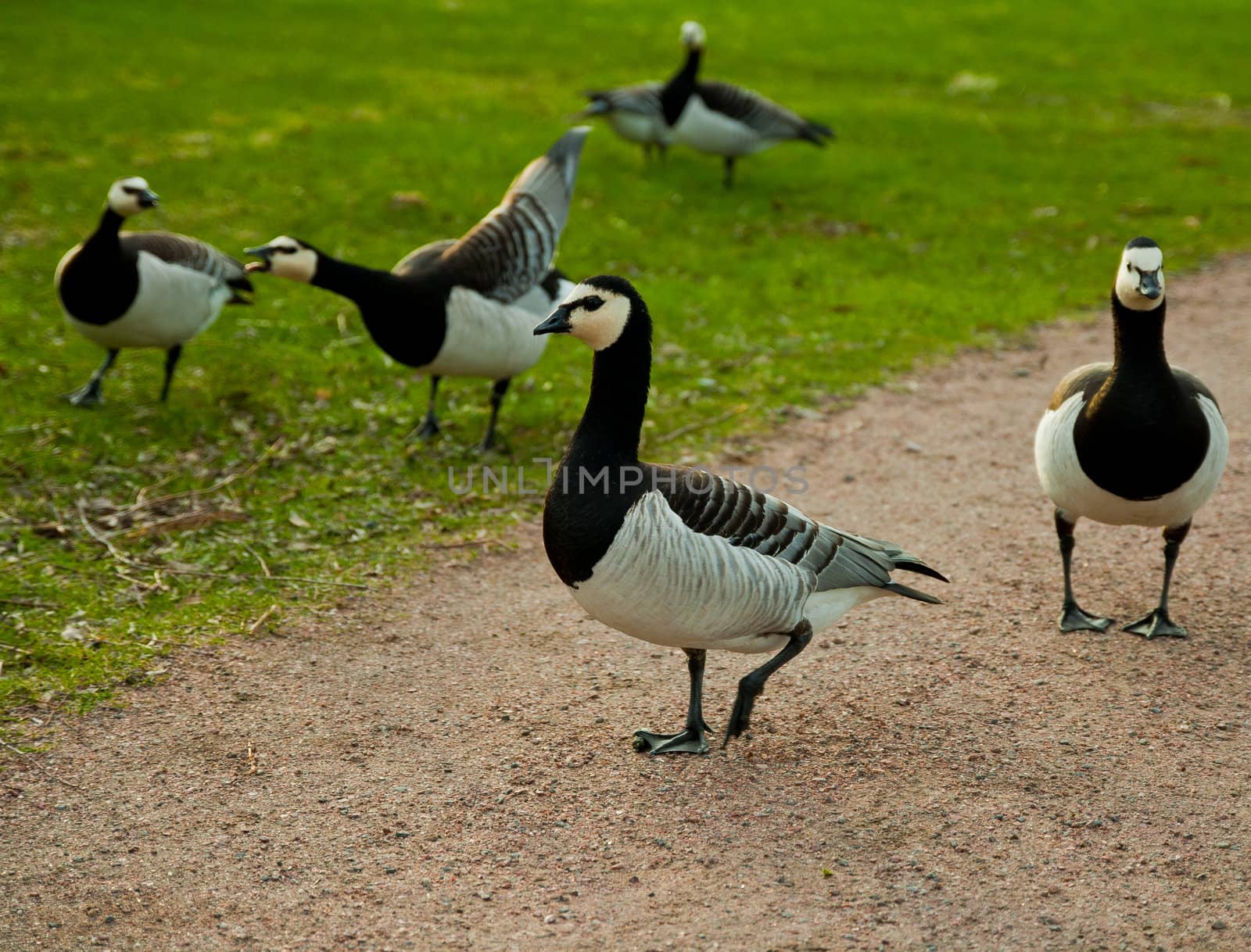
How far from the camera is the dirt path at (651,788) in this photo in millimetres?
4434

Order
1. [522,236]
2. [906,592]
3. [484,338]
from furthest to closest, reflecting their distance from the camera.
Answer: [522,236]
[484,338]
[906,592]

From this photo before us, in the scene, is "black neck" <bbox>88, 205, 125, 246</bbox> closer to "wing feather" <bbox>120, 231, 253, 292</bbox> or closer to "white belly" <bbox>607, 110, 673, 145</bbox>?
"wing feather" <bbox>120, 231, 253, 292</bbox>

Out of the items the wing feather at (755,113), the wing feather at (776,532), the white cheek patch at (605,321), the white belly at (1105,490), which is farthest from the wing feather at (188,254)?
the wing feather at (755,113)

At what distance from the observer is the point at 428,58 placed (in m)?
21.0

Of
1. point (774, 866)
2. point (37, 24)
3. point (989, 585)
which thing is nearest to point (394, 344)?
point (989, 585)

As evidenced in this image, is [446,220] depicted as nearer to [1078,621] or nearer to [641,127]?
[641,127]

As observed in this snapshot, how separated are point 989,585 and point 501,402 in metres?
4.12

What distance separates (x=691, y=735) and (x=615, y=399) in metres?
1.56

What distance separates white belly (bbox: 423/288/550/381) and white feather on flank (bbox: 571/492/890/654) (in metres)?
3.56

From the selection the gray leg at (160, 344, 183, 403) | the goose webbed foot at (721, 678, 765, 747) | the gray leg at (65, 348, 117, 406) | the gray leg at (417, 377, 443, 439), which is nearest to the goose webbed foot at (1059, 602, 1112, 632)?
the goose webbed foot at (721, 678, 765, 747)

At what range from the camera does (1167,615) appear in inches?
260

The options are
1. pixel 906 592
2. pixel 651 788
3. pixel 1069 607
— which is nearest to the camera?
pixel 651 788

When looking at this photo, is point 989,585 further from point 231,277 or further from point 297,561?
point 231,277

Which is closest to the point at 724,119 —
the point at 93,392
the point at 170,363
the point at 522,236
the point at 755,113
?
the point at 755,113
